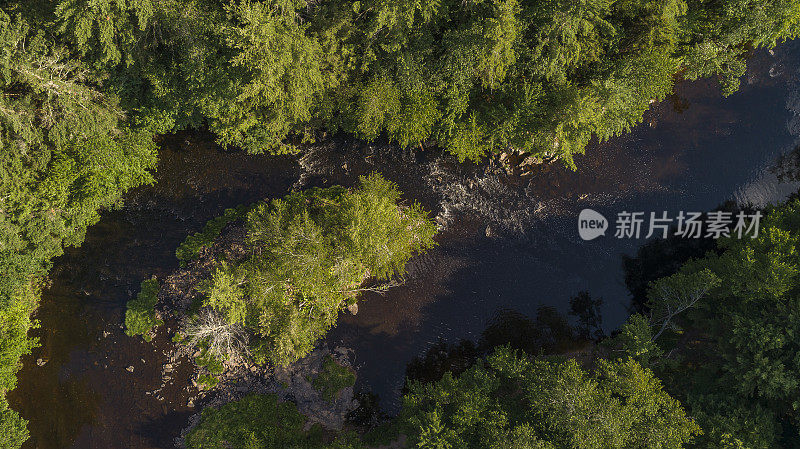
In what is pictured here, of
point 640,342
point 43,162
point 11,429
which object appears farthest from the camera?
point 11,429

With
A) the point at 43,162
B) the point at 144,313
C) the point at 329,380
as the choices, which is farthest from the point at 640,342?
the point at 43,162

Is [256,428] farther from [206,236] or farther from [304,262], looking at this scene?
[206,236]

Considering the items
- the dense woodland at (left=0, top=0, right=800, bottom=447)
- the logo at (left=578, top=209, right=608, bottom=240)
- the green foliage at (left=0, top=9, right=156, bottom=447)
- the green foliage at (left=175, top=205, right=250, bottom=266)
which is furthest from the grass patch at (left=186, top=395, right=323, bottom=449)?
the logo at (left=578, top=209, right=608, bottom=240)

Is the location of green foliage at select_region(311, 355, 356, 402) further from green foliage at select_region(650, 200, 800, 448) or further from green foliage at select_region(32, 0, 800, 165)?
green foliage at select_region(650, 200, 800, 448)

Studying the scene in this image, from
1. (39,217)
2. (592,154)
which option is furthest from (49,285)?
(592,154)

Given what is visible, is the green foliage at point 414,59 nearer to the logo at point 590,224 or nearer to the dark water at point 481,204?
the dark water at point 481,204
